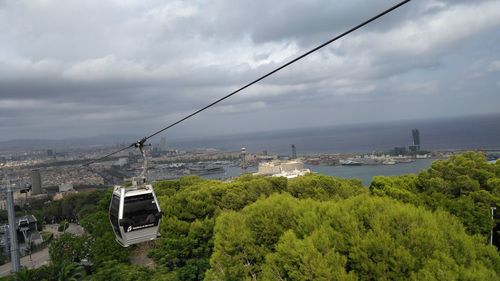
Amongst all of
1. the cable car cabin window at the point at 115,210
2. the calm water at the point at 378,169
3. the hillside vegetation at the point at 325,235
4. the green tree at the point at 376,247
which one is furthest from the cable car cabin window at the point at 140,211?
the calm water at the point at 378,169

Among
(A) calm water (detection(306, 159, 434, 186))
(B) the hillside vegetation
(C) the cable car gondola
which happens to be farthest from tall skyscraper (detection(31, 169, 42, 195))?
(A) calm water (detection(306, 159, 434, 186))

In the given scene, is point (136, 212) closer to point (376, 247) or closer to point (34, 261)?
point (376, 247)

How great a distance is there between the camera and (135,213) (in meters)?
8.79

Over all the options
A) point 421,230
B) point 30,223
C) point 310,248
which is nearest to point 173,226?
point 310,248

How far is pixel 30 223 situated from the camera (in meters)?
39.6

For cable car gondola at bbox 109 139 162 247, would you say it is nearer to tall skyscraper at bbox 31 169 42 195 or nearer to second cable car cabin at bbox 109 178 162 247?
second cable car cabin at bbox 109 178 162 247

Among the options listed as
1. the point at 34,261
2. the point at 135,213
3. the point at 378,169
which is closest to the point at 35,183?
the point at 135,213

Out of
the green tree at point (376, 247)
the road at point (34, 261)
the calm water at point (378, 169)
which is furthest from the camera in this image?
the calm water at point (378, 169)

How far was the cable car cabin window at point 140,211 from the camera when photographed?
8.71 metres

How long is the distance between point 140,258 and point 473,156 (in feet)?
67.3

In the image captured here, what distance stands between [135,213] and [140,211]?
0.12 m

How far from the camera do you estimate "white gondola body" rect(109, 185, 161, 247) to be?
28.4 ft

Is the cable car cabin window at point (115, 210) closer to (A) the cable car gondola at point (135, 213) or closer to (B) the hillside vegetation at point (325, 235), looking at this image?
(A) the cable car gondola at point (135, 213)

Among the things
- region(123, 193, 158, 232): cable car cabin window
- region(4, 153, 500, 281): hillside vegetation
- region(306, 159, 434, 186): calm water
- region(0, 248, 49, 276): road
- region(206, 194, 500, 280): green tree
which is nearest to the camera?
region(206, 194, 500, 280): green tree
